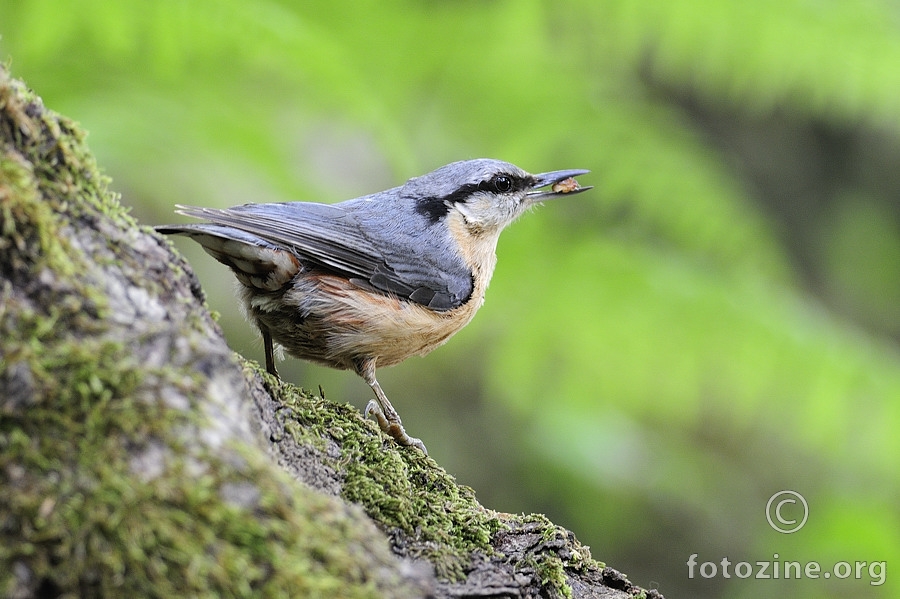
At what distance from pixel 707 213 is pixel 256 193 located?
10.5 feet

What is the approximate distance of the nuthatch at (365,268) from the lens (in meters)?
3.25

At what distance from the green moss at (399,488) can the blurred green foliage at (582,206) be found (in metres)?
2.19

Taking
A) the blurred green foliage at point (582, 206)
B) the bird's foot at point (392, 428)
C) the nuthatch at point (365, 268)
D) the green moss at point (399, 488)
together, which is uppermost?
the blurred green foliage at point (582, 206)

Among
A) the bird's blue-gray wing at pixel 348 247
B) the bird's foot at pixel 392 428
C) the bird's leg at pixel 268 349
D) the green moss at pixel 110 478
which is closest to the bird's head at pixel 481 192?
the bird's blue-gray wing at pixel 348 247

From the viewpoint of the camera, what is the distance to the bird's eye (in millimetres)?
4328

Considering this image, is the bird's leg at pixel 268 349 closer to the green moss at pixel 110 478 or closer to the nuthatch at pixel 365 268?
the nuthatch at pixel 365 268

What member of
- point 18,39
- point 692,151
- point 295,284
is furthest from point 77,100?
point 692,151

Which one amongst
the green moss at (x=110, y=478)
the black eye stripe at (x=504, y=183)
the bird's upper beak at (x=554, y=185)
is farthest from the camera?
the bird's upper beak at (x=554, y=185)

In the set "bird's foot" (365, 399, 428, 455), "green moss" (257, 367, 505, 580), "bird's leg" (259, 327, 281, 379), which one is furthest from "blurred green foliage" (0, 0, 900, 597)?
"green moss" (257, 367, 505, 580)

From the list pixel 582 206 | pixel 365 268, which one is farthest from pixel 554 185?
pixel 582 206

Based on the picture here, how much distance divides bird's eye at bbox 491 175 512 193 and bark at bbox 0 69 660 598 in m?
2.46

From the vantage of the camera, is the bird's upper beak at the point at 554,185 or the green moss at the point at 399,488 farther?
the bird's upper beak at the point at 554,185

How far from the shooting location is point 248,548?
1513mm

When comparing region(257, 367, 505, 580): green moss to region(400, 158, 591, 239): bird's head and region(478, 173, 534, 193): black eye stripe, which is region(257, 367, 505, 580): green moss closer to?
region(400, 158, 591, 239): bird's head
